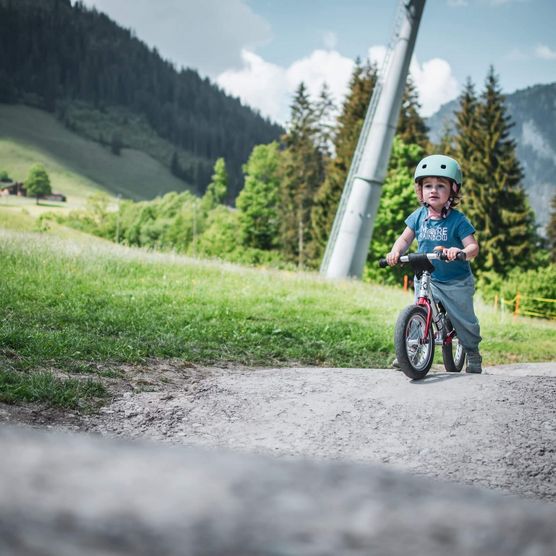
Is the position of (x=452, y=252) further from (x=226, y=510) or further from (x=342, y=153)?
(x=342, y=153)

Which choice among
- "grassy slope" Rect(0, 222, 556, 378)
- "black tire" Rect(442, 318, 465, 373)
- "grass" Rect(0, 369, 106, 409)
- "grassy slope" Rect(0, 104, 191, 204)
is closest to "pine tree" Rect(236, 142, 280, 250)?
"grassy slope" Rect(0, 222, 556, 378)

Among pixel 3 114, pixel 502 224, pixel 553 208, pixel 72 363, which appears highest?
pixel 3 114

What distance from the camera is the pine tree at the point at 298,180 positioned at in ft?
198

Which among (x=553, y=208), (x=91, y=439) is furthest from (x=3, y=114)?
(x=91, y=439)

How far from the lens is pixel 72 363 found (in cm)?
674

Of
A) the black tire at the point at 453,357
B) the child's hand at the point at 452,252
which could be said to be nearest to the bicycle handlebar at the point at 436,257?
the child's hand at the point at 452,252

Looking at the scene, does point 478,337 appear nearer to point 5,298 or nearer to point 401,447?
point 401,447

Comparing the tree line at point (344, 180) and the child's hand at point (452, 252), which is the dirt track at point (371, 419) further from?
the tree line at point (344, 180)

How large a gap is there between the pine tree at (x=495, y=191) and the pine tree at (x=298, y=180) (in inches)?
662

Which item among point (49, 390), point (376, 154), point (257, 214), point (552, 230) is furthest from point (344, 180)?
point (49, 390)

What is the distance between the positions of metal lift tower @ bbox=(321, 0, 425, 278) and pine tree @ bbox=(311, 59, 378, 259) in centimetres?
2825

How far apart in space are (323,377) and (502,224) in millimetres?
41648

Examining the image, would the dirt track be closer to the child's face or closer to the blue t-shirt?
the blue t-shirt

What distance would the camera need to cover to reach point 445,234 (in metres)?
6.65
